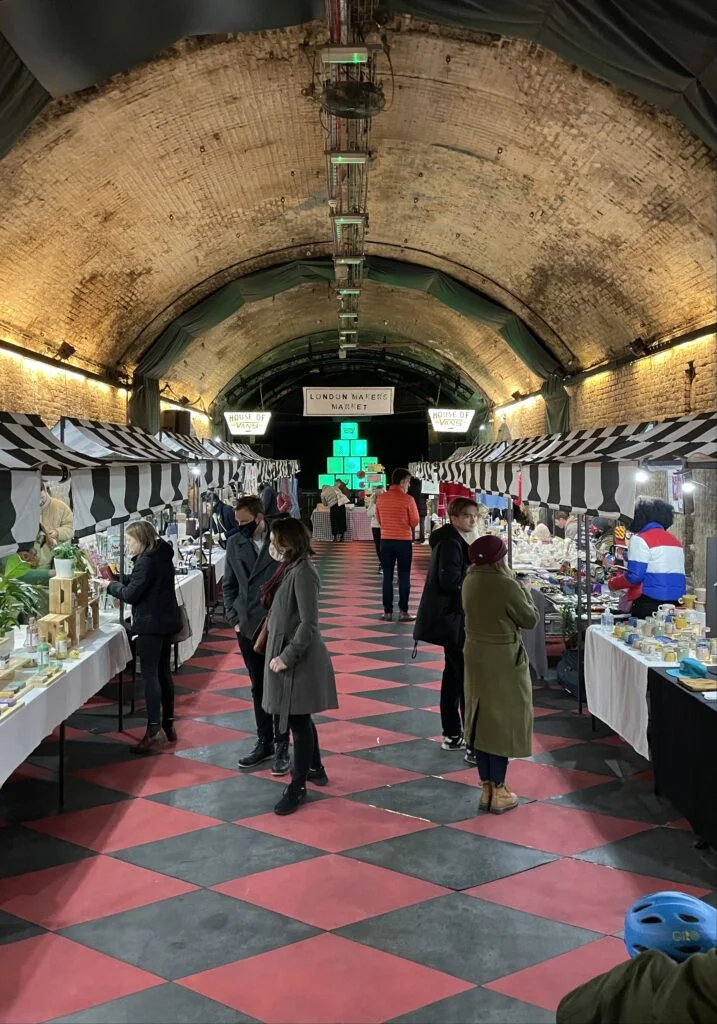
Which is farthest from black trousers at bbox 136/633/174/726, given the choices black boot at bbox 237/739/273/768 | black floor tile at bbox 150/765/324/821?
black floor tile at bbox 150/765/324/821

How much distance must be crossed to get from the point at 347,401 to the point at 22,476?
15.5 meters

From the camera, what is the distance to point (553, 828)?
4430 mm

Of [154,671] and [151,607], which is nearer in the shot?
[151,607]

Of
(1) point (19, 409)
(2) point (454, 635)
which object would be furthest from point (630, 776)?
(1) point (19, 409)

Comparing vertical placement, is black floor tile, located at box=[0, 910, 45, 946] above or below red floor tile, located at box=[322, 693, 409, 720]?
below

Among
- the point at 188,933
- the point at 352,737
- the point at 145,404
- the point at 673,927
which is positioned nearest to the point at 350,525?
the point at 145,404

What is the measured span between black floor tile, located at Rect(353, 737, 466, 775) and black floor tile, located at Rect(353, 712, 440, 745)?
22 cm

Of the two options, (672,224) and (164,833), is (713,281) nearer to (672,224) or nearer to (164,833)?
(672,224)

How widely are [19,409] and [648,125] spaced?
6966 mm

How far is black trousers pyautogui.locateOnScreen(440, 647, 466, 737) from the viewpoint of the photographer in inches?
215

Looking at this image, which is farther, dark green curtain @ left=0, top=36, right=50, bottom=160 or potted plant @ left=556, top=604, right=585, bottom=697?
potted plant @ left=556, top=604, right=585, bottom=697

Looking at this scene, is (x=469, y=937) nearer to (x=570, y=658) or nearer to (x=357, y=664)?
(x=570, y=658)

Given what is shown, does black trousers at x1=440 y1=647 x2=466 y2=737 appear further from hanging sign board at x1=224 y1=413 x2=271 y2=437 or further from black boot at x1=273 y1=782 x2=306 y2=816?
hanging sign board at x1=224 y1=413 x2=271 y2=437

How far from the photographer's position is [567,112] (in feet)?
25.0
